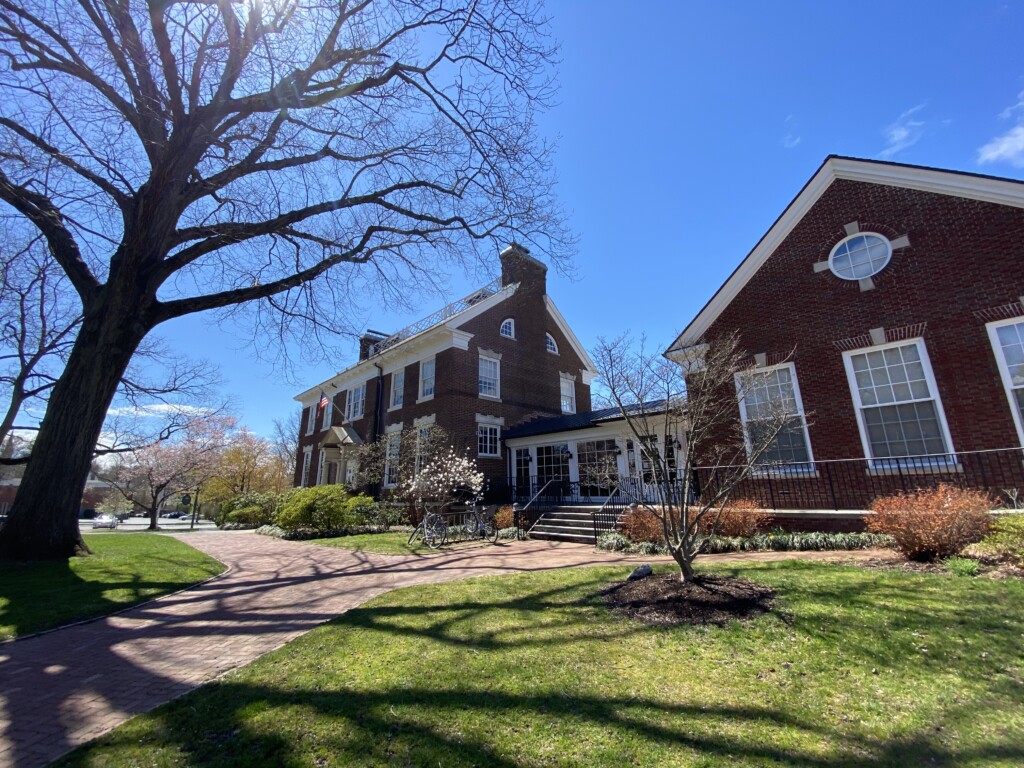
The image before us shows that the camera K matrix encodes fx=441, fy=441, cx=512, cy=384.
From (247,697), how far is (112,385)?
28.9ft

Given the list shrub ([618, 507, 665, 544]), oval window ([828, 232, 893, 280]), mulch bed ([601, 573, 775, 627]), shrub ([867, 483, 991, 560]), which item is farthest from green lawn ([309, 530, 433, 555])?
oval window ([828, 232, 893, 280])

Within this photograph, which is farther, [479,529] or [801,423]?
[479,529]

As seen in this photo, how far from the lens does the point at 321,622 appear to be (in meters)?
5.39

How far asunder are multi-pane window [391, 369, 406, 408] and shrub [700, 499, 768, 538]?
50.4 ft

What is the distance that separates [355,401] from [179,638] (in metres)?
20.8

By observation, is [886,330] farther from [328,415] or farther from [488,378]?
[328,415]

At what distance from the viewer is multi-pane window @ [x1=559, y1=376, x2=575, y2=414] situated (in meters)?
23.4

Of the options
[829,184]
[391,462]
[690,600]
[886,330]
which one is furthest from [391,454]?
[829,184]

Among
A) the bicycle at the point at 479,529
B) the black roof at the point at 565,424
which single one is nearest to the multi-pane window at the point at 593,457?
the black roof at the point at 565,424

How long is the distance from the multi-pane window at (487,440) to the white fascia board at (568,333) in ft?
23.5

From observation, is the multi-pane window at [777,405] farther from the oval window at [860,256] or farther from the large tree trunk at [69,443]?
the large tree trunk at [69,443]

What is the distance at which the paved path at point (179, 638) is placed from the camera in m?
3.28

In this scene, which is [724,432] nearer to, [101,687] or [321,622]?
[321,622]

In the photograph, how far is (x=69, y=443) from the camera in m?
8.57
